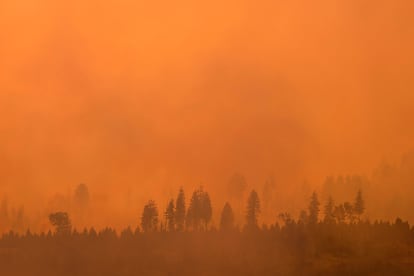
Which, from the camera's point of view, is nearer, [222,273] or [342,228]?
[222,273]

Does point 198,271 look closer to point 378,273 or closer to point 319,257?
point 319,257

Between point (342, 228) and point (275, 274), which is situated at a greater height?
point (342, 228)

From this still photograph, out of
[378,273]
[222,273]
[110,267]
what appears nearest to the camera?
[378,273]

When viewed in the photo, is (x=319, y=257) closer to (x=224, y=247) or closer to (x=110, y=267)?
→ (x=224, y=247)

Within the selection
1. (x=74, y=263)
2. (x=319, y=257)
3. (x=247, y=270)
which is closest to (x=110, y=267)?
(x=74, y=263)

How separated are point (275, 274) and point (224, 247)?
91.6 ft

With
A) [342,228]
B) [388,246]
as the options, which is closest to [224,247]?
[342,228]

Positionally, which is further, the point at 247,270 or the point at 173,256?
the point at 173,256

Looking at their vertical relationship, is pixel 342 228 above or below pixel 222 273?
above

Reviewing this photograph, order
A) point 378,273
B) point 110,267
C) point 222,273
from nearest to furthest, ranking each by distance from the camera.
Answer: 1. point 378,273
2. point 222,273
3. point 110,267

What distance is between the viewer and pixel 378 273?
16788cm

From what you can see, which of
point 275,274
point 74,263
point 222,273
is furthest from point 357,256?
point 74,263

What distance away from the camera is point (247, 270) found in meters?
179

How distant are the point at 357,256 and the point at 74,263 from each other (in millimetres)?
94738
